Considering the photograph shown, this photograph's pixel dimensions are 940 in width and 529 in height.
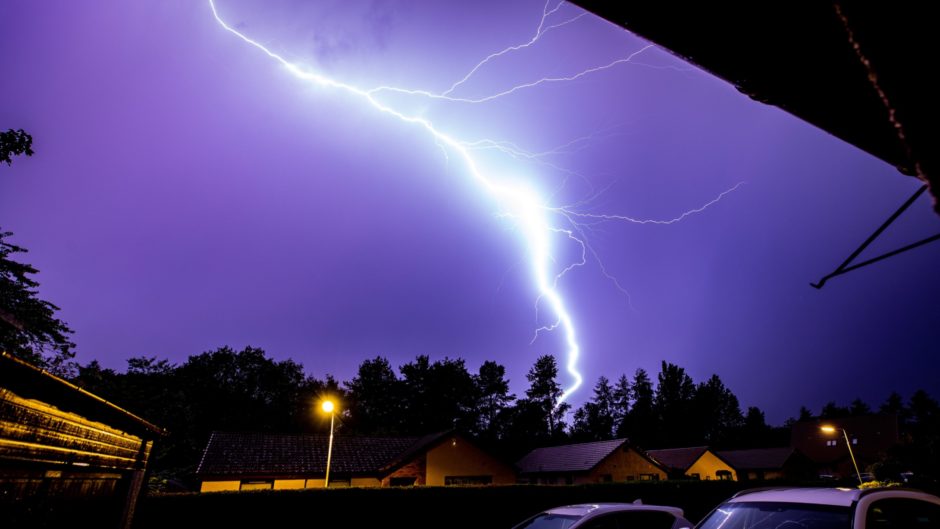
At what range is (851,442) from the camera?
53.4 meters

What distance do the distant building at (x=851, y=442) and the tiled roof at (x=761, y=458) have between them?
7.20m

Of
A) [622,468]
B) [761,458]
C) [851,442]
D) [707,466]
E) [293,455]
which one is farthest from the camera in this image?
[851,442]

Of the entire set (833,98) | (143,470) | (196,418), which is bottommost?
(143,470)

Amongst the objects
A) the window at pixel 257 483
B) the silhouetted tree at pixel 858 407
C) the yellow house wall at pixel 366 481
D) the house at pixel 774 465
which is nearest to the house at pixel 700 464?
the house at pixel 774 465

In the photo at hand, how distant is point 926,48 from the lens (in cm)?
98

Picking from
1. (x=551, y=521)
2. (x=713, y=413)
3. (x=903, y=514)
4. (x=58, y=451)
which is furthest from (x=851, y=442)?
(x=58, y=451)

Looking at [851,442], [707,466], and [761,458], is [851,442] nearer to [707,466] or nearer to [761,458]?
[761,458]

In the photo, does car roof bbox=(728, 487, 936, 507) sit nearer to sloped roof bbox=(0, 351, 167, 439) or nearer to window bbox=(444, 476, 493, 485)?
sloped roof bbox=(0, 351, 167, 439)

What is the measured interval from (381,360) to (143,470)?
237 feet

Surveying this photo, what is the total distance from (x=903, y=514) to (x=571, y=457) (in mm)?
34800

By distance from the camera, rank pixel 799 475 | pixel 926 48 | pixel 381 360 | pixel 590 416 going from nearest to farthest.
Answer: pixel 926 48, pixel 799 475, pixel 381 360, pixel 590 416

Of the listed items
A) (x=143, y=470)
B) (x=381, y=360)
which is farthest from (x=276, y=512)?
(x=381, y=360)

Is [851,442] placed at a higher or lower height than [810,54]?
higher

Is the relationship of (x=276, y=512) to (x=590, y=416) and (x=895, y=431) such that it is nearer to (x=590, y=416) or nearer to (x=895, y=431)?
(x=895, y=431)
